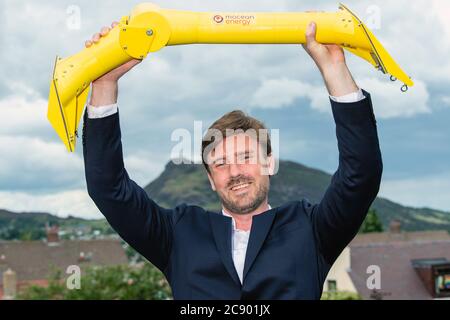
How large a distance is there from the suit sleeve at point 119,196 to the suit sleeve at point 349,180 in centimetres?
102

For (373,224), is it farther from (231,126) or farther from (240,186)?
(240,186)

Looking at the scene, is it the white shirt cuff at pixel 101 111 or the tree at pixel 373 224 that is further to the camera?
the tree at pixel 373 224

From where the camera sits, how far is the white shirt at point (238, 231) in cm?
433

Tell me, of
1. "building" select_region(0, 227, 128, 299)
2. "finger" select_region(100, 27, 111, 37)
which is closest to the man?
"finger" select_region(100, 27, 111, 37)

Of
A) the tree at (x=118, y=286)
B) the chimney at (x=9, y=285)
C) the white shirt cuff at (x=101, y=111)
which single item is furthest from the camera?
the chimney at (x=9, y=285)

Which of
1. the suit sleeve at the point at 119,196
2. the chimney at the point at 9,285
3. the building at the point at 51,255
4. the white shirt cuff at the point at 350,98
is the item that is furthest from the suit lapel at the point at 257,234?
the building at the point at 51,255

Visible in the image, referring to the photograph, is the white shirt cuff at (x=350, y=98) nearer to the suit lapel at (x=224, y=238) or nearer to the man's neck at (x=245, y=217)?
the man's neck at (x=245, y=217)

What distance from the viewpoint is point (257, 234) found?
182 inches

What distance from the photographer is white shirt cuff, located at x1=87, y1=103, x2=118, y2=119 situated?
4480 millimetres

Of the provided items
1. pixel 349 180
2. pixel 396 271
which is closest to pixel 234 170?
pixel 349 180

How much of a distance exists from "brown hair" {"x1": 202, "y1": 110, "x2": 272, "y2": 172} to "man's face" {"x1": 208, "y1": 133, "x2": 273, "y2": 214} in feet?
0.20

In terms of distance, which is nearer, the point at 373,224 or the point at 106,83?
the point at 106,83

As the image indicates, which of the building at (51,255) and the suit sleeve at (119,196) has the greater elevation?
the building at (51,255)

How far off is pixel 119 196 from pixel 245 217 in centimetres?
83
